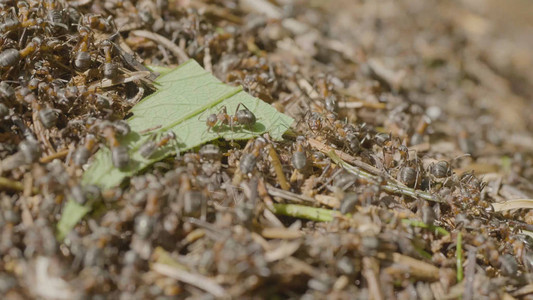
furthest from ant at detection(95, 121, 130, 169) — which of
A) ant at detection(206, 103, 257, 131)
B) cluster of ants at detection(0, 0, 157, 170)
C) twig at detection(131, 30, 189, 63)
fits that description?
twig at detection(131, 30, 189, 63)

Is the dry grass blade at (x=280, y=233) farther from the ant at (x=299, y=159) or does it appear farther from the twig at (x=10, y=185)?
the twig at (x=10, y=185)

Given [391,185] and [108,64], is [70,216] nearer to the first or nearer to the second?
[108,64]

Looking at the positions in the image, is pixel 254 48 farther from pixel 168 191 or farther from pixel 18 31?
pixel 168 191

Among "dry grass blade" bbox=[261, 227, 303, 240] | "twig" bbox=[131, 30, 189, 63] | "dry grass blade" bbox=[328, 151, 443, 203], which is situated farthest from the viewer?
"twig" bbox=[131, 30, 189, 63]

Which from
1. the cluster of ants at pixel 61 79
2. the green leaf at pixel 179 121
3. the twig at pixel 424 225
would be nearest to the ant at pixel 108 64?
the cluster of ants at pixel 61 79

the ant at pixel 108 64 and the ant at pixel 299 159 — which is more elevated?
the ant at pixel 108 64

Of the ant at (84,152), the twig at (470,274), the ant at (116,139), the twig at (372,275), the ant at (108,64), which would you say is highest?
the ant at (108,64)

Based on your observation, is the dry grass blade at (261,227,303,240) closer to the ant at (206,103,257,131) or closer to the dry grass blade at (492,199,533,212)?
the ant at (206,103,257,131)
